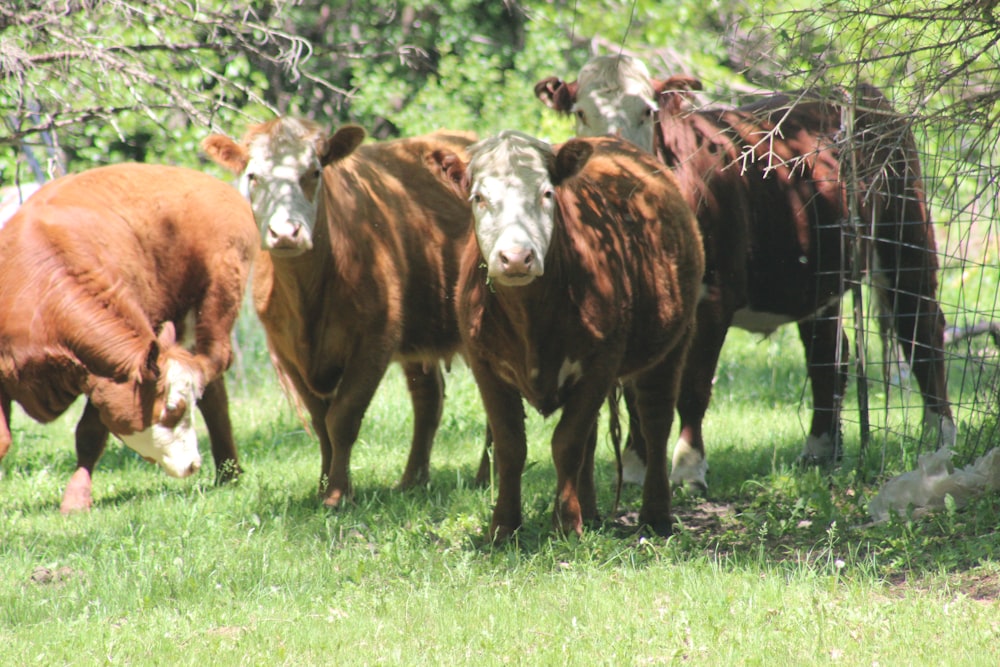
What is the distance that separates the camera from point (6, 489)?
7805 millimetres

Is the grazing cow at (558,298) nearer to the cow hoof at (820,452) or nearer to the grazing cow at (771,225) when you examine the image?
the grazing cow at (771,225)

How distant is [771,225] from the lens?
7.52 m

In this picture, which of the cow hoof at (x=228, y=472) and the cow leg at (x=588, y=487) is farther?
the cow hoof at (x=228, y=472)

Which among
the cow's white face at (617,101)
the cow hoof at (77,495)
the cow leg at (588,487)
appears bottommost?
the cow hoof at (77,495)

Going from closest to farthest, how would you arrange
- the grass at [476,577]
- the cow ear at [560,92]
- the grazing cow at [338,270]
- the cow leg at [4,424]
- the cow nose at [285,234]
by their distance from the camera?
the grass at [476,577], the cow nose at [285,234], the grazing cow at [338,270], the cow leg at [4,424], the cow ear at [560,92]

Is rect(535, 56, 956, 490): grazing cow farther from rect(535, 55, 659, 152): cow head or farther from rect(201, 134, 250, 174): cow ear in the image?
rect(201, 134, 250, 174): cow ear

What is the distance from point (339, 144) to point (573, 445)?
226 cm

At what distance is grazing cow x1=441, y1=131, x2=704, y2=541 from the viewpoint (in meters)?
5.44

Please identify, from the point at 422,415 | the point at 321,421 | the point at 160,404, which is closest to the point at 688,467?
the point at 422,415

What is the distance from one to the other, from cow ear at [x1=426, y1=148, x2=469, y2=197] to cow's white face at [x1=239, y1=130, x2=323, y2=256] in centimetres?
86

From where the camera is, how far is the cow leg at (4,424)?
696 centimetres

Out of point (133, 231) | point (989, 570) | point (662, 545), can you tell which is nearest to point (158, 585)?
point (662, 545)

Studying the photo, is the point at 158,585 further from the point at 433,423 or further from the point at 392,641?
the point at 433,423

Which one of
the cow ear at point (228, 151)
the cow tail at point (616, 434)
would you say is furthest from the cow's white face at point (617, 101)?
the cow ear at point (228, 151)
